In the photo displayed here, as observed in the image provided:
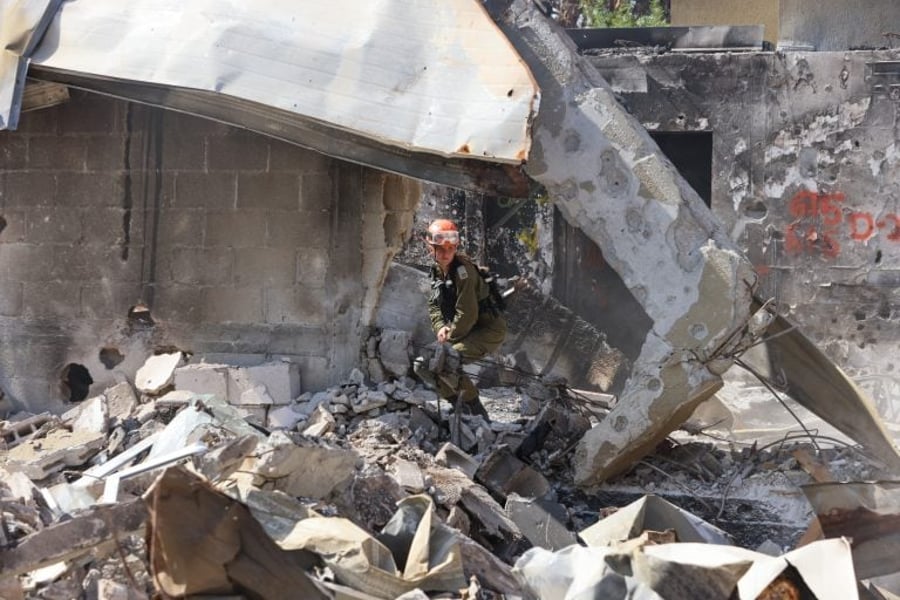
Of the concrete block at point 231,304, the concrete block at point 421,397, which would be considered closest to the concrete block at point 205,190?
the concrete block at point 231,304

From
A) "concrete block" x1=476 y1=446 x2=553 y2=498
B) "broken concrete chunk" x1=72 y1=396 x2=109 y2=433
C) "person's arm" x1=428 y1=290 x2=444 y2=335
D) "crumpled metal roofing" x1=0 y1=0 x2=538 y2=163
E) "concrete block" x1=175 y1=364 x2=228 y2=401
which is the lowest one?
"concrete block" x1=476 y1=446 x2=553 y2=498

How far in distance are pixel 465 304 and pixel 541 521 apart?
1.54m

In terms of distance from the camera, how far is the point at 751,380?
452 inches

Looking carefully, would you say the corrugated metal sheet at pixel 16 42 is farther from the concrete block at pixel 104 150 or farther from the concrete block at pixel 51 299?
the concrete block at pixel 51 299

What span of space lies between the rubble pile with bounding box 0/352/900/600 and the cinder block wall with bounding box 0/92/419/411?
0.74 ft

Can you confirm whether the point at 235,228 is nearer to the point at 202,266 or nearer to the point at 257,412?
the point at 202,266

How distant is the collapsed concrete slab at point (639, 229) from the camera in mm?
7023

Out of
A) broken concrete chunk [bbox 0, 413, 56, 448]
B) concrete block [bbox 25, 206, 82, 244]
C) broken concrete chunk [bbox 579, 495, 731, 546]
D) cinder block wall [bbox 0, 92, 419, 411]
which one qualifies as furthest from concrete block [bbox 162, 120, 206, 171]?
broken concrete chunk [bbox 579, 495, 731, 546]

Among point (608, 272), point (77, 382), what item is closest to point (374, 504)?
point (77, 382)

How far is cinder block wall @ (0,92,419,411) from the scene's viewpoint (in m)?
7.61

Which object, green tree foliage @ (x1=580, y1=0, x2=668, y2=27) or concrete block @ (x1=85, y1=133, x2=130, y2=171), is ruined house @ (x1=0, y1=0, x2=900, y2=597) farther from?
green tree foliage @ (x1=580, y1=0, x2=668, y2=27)

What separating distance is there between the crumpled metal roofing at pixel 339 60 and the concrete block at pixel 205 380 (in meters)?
1.75

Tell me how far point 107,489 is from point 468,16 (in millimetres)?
3063

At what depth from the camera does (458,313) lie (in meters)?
7.68
